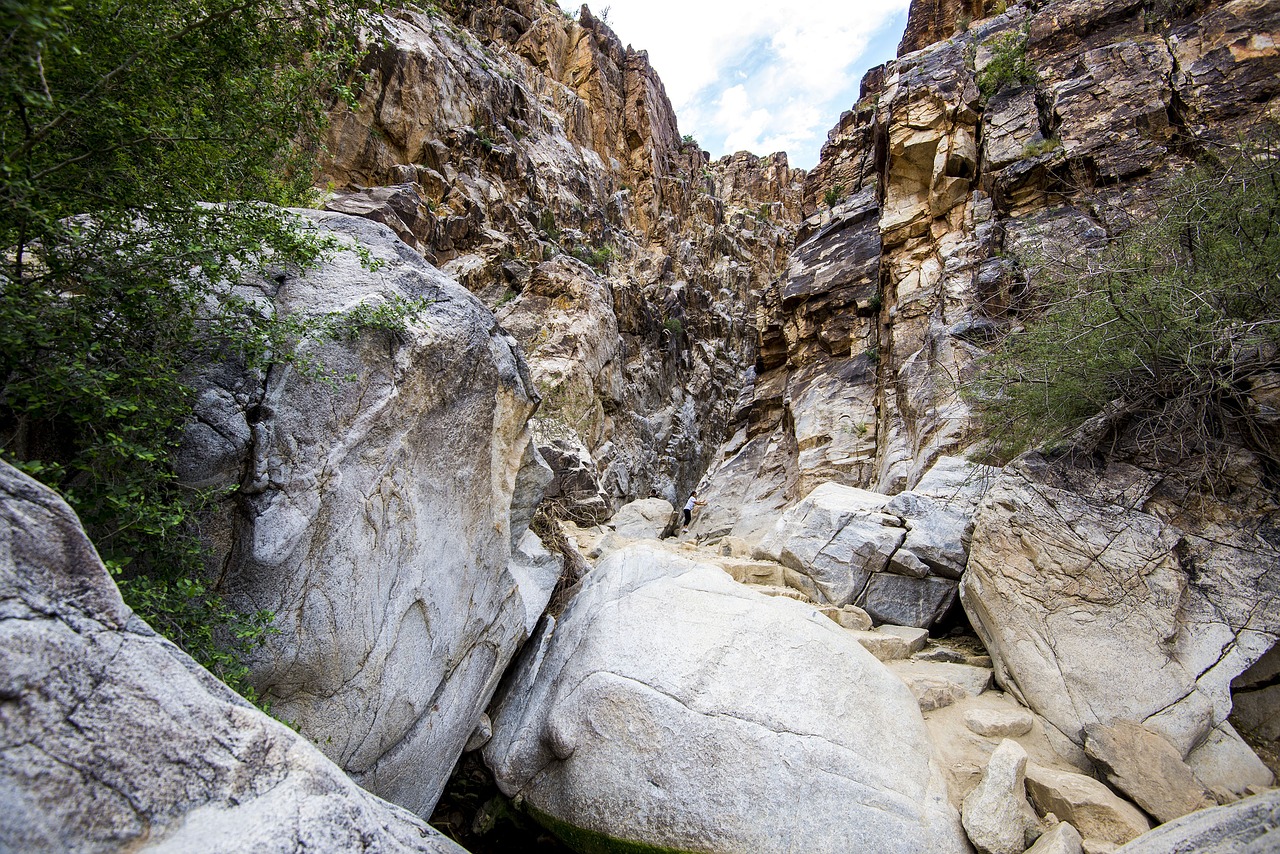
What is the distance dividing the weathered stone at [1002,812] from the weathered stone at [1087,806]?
11 cm

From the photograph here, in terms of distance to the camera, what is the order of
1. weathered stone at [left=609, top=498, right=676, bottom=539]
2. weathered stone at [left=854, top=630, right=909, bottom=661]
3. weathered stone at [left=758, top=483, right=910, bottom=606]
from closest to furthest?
weathered stone at [left=854, top=630, right=909, bottom=661], weathered stone at [left=758, top=483, right=910, bottom=606], weathered stone at [left=609, top=498, right=676, bottom=539]

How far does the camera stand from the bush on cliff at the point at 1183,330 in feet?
15.8

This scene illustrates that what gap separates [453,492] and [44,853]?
3033 millimetres

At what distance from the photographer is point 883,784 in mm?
3879

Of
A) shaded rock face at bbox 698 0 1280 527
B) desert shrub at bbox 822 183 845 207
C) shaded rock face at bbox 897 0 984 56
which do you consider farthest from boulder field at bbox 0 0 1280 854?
desert shrub at bbox 822 183 845 207

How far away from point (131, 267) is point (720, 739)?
479 cm

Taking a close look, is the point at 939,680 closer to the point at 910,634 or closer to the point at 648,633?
the point at 910,634

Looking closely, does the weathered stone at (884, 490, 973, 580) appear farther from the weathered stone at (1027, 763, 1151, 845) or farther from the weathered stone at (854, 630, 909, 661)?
the weathered stone at (1027, 763, 1151, 845)

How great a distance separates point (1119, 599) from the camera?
4.78 metres

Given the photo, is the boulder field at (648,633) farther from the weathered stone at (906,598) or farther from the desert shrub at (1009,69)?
the desert shrub at (1009,69)

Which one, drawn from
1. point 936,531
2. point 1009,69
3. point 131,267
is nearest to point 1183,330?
point 936,531

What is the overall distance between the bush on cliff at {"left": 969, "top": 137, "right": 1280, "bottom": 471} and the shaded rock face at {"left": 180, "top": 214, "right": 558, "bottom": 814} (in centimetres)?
569

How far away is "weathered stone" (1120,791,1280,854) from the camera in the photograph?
253 cm

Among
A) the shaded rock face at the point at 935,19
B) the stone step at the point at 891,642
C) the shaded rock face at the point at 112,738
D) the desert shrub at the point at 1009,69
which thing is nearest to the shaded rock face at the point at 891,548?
the stone step at the point at 891,642
